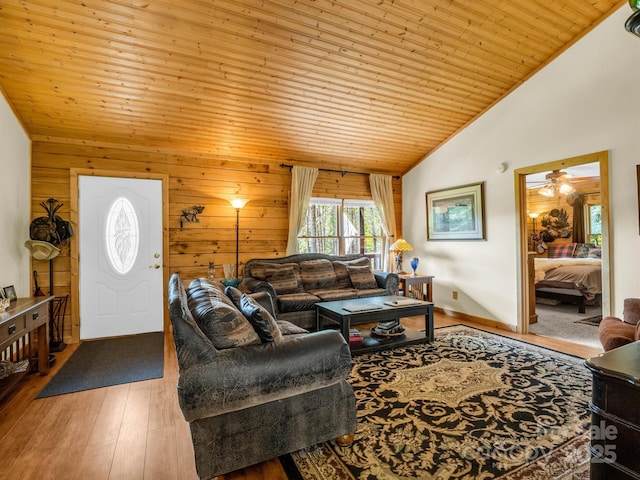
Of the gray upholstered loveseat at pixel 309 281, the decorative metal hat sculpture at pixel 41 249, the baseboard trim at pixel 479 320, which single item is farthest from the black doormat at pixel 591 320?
the decorative metal hat sculpture at pixel 41 249

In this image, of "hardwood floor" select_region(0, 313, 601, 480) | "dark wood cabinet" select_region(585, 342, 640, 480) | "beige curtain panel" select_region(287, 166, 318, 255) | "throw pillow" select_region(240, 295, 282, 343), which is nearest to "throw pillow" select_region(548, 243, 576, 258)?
"beige curtain panel" select_region(287, 166, 318, 255)

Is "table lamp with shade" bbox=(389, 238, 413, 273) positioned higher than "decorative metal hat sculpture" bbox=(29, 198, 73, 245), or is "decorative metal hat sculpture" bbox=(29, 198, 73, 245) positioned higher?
"decorative metal hat sculpture" bbox=(29, 198, 73, 245)

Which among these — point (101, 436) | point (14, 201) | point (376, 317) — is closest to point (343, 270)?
point (376, 317)

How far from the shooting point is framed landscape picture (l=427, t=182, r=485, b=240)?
4684 mm

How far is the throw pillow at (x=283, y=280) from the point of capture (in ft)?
14.2

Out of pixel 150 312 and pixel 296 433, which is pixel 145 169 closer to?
pixel 150 312

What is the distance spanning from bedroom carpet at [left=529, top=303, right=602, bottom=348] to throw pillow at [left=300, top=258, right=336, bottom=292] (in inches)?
105

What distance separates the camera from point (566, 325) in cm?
448

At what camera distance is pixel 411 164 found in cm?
582

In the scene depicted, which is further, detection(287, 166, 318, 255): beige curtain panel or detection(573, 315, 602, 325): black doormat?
detection(287, 166, 318, 255): beige curtain panel

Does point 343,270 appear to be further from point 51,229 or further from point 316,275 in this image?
point 51,229

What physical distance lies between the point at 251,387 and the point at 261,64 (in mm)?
2941

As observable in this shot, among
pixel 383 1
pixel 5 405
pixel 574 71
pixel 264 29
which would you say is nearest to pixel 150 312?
pixel 5 405

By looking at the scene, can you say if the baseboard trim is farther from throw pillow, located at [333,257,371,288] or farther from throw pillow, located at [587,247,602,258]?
throw pillow, located at [587,247,602,258]
